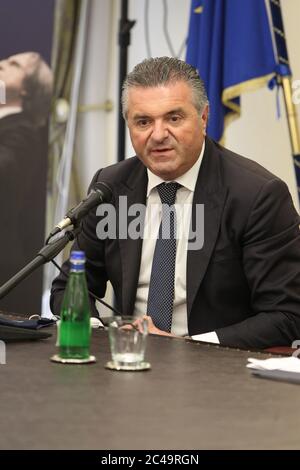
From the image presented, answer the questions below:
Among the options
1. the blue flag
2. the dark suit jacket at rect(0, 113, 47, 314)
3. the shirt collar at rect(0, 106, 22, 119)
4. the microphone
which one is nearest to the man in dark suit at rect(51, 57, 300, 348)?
the microphone

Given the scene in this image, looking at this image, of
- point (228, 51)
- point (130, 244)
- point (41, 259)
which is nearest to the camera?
point (41, 259)

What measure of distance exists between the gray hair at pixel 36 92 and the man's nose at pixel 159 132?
1.73m

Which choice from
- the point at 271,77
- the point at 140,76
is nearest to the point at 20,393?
the point at 140,76

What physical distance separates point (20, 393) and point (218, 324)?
116 centimetres

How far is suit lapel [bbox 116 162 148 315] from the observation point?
98.8 inches

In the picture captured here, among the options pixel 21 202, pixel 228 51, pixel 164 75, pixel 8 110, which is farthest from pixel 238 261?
pixel 8 110

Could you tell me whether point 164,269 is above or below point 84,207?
below

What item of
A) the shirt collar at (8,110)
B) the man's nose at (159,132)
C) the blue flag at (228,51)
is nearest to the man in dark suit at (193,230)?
the man's nose at (159,132)

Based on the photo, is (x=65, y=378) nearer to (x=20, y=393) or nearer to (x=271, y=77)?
(x=20, y=393)

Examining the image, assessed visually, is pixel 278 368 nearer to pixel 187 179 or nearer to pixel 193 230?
pixel 193 230

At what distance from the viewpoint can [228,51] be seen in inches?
145

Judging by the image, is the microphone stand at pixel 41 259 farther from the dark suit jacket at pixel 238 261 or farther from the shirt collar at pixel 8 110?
the shirt collar at pixel 8 110

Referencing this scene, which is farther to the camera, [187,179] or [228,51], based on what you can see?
[228,51]

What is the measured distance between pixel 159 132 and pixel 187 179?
0.66 feet
